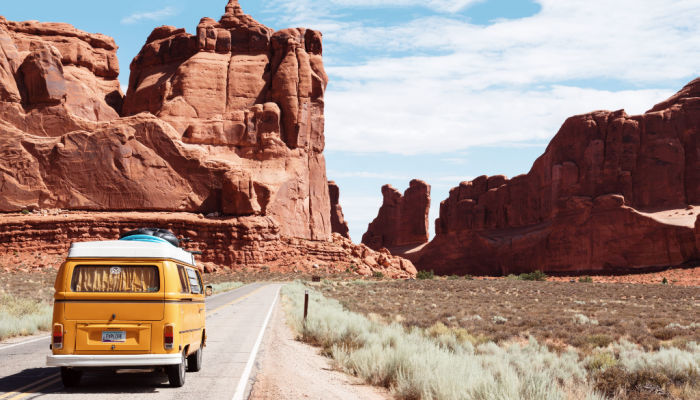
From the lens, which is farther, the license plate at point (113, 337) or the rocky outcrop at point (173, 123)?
the rocky outcrop at point (173, 123)

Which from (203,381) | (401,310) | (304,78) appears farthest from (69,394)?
(304,78)

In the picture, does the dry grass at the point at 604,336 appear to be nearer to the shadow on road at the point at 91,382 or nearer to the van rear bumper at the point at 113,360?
the shadow on road at the point at 91,382

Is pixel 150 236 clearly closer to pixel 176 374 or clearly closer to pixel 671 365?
pixel 176 374

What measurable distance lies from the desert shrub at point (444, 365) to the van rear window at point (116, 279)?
4.15 metres

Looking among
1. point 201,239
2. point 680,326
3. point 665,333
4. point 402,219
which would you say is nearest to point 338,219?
point 402,219

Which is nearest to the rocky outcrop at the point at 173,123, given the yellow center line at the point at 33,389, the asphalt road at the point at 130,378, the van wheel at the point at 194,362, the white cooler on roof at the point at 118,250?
the asphalt road at the point at 130,378

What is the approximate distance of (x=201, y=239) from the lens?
7031cm

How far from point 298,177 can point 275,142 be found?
17.7 feet

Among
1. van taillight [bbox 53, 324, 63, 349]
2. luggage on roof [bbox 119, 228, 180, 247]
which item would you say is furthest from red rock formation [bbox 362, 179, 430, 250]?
van taillight [bbox 53, 324, 63, 349]

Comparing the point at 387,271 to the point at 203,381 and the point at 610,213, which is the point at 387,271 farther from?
the point at 203,381

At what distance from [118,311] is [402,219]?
135 meters

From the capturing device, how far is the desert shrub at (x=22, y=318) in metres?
17.0

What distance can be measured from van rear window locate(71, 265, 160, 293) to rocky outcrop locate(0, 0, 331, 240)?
63.7m

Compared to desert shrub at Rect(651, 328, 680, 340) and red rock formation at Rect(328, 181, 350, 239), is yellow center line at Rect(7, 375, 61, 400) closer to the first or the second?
desert shrub at Rect(651, 328, 680, 340)
